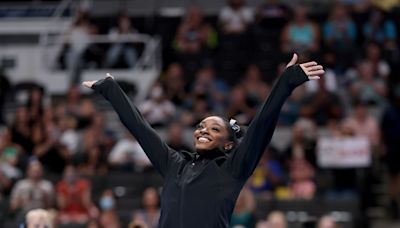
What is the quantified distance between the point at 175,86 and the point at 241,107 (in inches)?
66.8

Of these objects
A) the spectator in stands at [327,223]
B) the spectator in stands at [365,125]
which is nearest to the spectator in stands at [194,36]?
the spectator in stands at [365,125]

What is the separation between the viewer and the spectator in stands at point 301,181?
13965 millimetres

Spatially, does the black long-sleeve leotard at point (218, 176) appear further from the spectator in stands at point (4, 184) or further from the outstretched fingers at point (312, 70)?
the spectator in stands at point (4, 184)

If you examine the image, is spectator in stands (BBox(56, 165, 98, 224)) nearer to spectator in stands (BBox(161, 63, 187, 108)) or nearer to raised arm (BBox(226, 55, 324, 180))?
spectator in stands (BBox(161, 63, 187, 108))

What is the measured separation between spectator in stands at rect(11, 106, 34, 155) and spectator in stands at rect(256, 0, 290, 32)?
14.2 ft

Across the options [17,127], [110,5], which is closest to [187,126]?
[17,127]

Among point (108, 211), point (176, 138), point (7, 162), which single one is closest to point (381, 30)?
point (176, 138)

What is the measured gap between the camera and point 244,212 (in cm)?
1266

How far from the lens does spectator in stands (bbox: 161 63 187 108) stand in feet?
55.5

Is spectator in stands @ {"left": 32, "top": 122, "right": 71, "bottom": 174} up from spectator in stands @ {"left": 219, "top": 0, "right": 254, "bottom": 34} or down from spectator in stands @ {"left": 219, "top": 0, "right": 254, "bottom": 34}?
down

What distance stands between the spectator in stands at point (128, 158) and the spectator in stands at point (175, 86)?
5.21 feet

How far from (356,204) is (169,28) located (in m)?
6.85

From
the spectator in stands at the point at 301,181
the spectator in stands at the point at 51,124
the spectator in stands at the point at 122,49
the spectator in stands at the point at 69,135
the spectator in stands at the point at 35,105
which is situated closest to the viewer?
the spectator in stands at the point at 301,181

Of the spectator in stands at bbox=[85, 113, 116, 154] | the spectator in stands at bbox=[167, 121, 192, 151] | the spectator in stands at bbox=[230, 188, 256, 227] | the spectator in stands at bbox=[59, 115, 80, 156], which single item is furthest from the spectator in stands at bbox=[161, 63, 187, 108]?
the spectator in stands at bbox=[230, 188, 256, 227]
